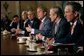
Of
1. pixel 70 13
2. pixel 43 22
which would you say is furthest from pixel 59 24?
pixel 43 22

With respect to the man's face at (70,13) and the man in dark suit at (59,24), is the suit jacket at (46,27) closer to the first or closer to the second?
the man in dark suit at (59,24)

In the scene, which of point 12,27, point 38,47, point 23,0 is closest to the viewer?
point 38,47

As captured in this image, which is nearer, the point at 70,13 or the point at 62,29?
the point at 70,13

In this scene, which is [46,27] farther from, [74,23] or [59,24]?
[74,23]

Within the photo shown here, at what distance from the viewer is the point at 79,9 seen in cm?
321

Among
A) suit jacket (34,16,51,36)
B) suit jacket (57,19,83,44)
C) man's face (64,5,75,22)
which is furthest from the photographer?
suit jacket (34,16,51,36)

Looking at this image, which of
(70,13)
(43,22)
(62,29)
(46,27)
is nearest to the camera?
(70,13)

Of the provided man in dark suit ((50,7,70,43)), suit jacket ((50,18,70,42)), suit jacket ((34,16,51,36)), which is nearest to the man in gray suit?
suit jacket ((34,16,51,36))

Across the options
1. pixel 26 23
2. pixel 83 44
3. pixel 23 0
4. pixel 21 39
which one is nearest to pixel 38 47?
pixel 83 44

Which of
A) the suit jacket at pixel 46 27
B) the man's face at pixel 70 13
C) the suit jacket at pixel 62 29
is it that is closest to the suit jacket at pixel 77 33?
the man's face at pixel 70 13

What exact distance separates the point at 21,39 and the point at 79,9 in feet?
3.33

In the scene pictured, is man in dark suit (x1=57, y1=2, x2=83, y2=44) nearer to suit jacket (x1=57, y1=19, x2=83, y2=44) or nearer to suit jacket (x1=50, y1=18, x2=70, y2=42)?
suit jacket (x1=57, y1=19, x2=83, y2=44)

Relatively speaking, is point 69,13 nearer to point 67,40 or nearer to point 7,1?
point 67,40

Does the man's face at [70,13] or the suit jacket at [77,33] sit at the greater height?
the man's face at [70,13]
